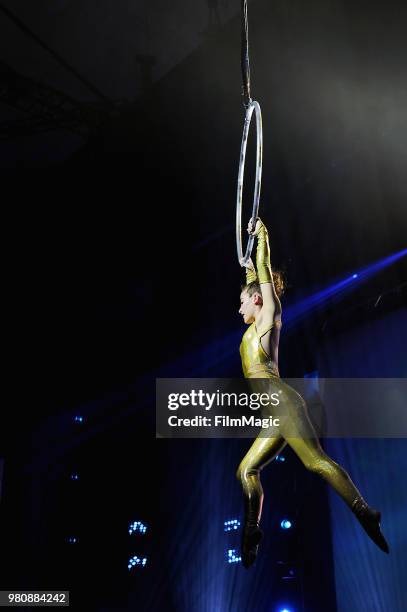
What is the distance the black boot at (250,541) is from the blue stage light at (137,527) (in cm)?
586

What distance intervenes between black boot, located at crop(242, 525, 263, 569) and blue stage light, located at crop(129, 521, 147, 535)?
5857mm

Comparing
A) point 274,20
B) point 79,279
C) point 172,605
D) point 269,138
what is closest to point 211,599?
point 172,605

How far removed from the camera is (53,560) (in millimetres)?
7879

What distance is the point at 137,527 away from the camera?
323 inches

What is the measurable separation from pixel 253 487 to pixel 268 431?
23 cm

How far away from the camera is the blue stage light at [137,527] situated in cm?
816

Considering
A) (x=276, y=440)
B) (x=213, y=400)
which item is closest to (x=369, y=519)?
(x=276, y=440)

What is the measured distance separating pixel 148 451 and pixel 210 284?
8.17 feet

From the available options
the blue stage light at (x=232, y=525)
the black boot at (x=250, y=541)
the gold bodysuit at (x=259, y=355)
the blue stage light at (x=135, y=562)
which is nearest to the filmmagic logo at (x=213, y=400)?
the gold bodysuit at (x=259, y=355)

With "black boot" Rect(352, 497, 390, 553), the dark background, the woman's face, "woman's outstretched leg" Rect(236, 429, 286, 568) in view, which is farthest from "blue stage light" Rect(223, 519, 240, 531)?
"black boot" Rect(352, 497, 390, 553)

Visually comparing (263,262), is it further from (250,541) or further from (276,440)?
(250,541)

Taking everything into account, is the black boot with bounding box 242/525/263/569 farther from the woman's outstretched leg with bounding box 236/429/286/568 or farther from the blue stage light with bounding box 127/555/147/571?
the blue stage light with bounding box 127/555/147/571

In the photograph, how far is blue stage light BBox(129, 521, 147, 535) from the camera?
8.16m

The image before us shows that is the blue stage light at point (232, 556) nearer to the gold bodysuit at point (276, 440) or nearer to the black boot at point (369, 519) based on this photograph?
the gold bodysuit at point (276, 440)
